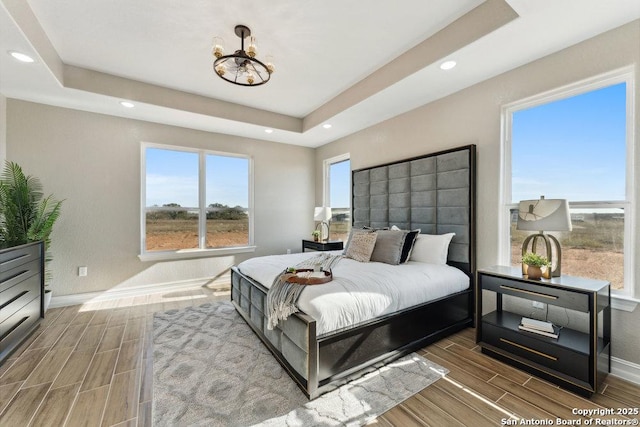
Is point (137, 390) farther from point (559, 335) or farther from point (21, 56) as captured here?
point (559, 335)

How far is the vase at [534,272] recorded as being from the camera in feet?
7.10

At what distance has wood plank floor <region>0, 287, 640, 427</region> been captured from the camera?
1.65 metres

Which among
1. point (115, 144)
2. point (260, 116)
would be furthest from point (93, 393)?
point (260, 116)

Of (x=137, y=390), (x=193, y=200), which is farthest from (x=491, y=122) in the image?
(x=193, y=200)

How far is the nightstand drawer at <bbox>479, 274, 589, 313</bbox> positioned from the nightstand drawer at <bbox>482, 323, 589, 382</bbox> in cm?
31

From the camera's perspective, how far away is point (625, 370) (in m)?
2.02

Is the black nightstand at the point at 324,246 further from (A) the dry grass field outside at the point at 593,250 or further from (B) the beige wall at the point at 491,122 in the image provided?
(A) the dry grass field outside at the point at 593,250

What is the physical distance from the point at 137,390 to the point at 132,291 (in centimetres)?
257

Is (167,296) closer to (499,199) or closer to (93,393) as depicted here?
(93,393)

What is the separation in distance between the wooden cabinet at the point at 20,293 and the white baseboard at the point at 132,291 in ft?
2.22

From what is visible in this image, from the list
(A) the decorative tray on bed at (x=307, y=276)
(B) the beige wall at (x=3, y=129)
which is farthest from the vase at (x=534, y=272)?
(B) the beige wall at (x=3, y=129)

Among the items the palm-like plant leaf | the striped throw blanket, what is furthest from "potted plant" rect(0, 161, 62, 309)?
the striped throw blanket

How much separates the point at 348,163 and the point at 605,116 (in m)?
3.32

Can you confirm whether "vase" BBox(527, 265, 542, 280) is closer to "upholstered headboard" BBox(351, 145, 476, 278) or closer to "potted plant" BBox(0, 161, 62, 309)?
"upholstered headboard" BBox(351, 145, 476, 278)
